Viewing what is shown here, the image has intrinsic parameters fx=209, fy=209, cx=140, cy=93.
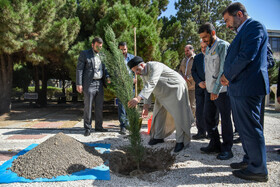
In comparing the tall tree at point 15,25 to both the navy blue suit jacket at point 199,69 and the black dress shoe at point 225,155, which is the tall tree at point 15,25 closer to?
the navy blue suit jacket at point 199,69

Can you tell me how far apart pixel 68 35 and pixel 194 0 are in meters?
13.2

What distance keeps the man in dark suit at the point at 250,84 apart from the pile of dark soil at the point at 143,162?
0.98 m

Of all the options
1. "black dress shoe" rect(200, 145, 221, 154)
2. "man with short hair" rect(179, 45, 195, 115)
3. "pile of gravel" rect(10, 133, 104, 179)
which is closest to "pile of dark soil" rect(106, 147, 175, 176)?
"pile of gravel" rect(10, 133, 104, 179)

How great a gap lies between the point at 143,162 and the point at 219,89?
1.50 meters

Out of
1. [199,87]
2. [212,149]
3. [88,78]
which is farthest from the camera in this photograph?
[88,78]

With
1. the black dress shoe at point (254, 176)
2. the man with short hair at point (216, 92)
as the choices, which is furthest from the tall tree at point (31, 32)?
the black dress shoe at point (254, 176)

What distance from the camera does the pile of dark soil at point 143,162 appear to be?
2805 mm

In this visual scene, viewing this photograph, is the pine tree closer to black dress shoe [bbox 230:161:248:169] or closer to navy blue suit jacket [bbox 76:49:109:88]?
black dress shoe [bbox 230:161:248:169]

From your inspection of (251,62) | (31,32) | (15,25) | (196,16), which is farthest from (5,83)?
(196,16)

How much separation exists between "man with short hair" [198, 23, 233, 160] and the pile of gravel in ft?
5.88

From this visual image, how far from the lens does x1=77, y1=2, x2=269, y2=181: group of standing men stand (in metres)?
2.23

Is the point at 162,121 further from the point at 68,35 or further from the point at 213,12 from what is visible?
the point at 213,12

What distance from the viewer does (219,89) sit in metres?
2.94

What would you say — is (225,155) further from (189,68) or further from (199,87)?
(189,68)
